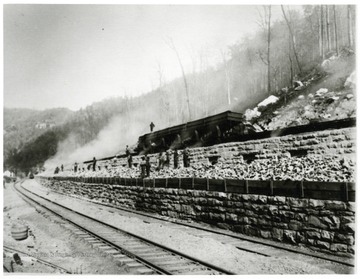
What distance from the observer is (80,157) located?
49844mm

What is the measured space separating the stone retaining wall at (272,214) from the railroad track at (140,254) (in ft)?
6.83

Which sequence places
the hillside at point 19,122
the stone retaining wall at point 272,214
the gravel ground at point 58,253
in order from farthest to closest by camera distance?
the hillside at point 19,122 < the gravel ground at point 58,253 < the stone retaining wall at point 272,214

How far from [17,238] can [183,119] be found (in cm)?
2744

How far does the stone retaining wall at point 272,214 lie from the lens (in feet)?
18.9

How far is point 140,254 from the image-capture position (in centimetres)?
695

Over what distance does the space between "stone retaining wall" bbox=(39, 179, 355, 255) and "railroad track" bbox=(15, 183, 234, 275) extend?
2083 millimetres

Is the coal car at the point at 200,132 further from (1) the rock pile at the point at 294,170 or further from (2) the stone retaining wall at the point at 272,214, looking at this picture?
(2) the stone retaining wall at the point at 272,214

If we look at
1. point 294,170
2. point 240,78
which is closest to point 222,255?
point 294,170

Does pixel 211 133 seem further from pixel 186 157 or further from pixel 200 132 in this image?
pixel 186 157

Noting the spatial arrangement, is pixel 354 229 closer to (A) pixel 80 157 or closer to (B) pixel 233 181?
(B) pixel 233 181

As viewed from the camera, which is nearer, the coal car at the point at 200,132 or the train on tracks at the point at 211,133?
the train on tracks at the point at 211,133

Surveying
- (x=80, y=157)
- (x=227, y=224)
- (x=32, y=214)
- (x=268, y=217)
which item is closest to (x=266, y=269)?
(x=268, y=217)

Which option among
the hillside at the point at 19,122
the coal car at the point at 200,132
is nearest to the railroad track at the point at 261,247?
the coal car at the point at 200,132

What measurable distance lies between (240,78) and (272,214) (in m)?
27.0
